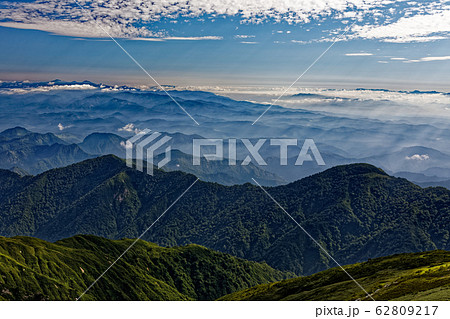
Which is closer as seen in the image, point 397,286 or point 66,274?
point 397,286

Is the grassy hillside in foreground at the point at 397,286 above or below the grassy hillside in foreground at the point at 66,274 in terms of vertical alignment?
above

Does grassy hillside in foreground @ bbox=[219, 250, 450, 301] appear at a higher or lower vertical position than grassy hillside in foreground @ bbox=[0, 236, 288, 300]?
higher

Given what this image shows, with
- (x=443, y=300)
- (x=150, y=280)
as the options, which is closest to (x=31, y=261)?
(x=150, y=280)

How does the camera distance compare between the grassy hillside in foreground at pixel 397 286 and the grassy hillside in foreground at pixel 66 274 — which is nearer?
the grassy hillside in foreground at pixel 397 286

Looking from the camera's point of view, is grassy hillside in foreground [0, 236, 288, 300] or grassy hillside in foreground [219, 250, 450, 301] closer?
grassy hillside in foreground [219, 250, 450, 301]

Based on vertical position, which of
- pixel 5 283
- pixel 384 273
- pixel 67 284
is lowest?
pixel 67 284

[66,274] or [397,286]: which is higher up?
[397,286]

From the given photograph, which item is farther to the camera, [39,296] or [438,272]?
[39,296]

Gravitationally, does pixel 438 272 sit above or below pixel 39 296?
above
